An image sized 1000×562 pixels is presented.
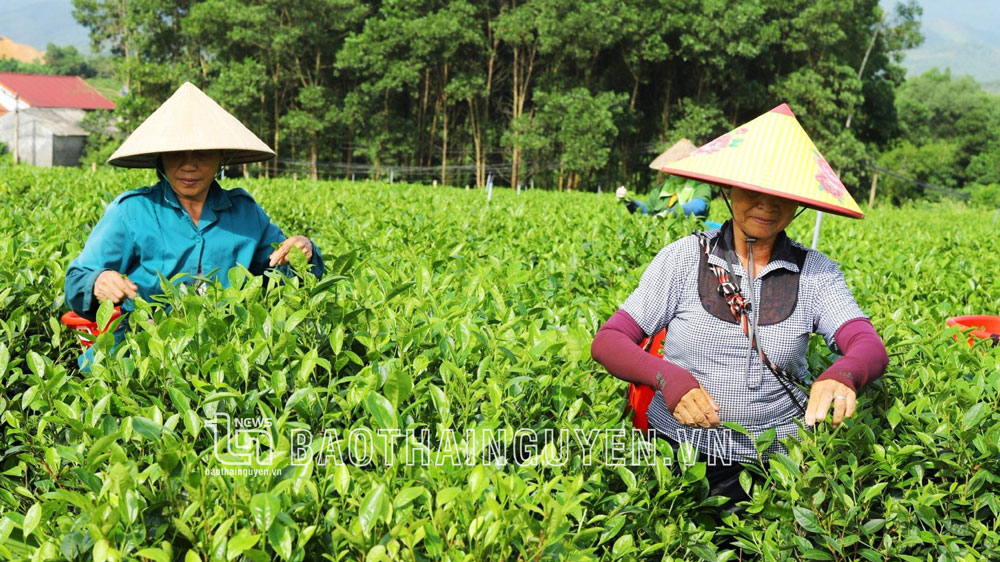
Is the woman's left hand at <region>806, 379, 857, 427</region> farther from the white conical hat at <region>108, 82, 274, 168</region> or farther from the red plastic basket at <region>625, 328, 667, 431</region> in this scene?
the white conical hat at <region>108, 82, 274, 168</region>

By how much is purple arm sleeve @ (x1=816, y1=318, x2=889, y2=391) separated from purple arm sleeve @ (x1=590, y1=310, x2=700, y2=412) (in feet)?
1.14

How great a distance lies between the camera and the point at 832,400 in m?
2.00

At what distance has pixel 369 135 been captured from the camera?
3659 cm

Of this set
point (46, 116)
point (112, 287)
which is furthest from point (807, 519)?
point (46, 116)

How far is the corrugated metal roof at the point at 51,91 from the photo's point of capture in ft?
180

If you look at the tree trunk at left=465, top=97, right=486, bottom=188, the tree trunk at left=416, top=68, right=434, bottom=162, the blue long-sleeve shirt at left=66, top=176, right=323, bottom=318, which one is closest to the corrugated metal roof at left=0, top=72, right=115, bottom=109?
the tree trunk at left=416, top=68, right=434, bottom=162

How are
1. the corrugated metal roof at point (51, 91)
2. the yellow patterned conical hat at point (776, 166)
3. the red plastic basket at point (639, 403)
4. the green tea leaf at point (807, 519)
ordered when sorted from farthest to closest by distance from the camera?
1. the corrugated metal roof at point (51, 91)
2. the red plastic basket at point (639, 403)
3. the yellow patterned conical hat at point (776, 166)
4. the green tea leaf at point (807, 519)

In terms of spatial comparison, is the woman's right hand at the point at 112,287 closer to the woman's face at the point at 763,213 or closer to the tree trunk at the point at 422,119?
the woman's face at the point at 763,213

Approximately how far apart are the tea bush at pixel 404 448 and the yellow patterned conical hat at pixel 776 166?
0.59 meters

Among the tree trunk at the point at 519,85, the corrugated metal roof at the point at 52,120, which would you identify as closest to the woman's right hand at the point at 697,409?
the tree trunk at the point at 519,85

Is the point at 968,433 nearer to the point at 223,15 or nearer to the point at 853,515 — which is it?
the point at 853,515

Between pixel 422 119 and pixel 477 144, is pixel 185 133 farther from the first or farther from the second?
pixel 422 119

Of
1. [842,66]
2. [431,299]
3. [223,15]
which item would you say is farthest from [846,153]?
[431,299]

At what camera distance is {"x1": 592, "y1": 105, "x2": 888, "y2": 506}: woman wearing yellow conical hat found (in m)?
2.24
